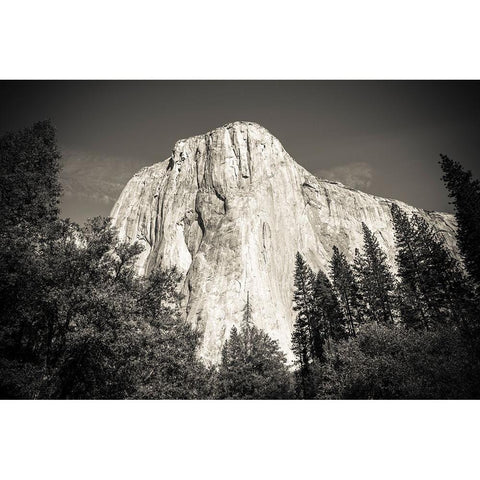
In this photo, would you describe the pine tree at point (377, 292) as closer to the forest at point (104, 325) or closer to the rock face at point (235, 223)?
the forest at point (104, 325)

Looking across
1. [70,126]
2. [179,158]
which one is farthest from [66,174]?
[179,158]

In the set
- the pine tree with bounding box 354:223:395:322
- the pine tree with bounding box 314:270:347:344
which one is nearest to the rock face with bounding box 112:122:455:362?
the pine tree with bounding box 314:270:347:344

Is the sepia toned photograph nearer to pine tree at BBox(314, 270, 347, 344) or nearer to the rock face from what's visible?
pine tree at BBox(314, 270, 347, 344)

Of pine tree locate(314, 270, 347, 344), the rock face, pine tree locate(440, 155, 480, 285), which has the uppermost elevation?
the rock face

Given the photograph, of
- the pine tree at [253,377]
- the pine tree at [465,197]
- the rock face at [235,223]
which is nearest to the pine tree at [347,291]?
the pine tree at [253,377]

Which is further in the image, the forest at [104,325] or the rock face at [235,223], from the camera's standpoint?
the rock face at [235,223]

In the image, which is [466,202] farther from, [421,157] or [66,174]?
[66,174]
